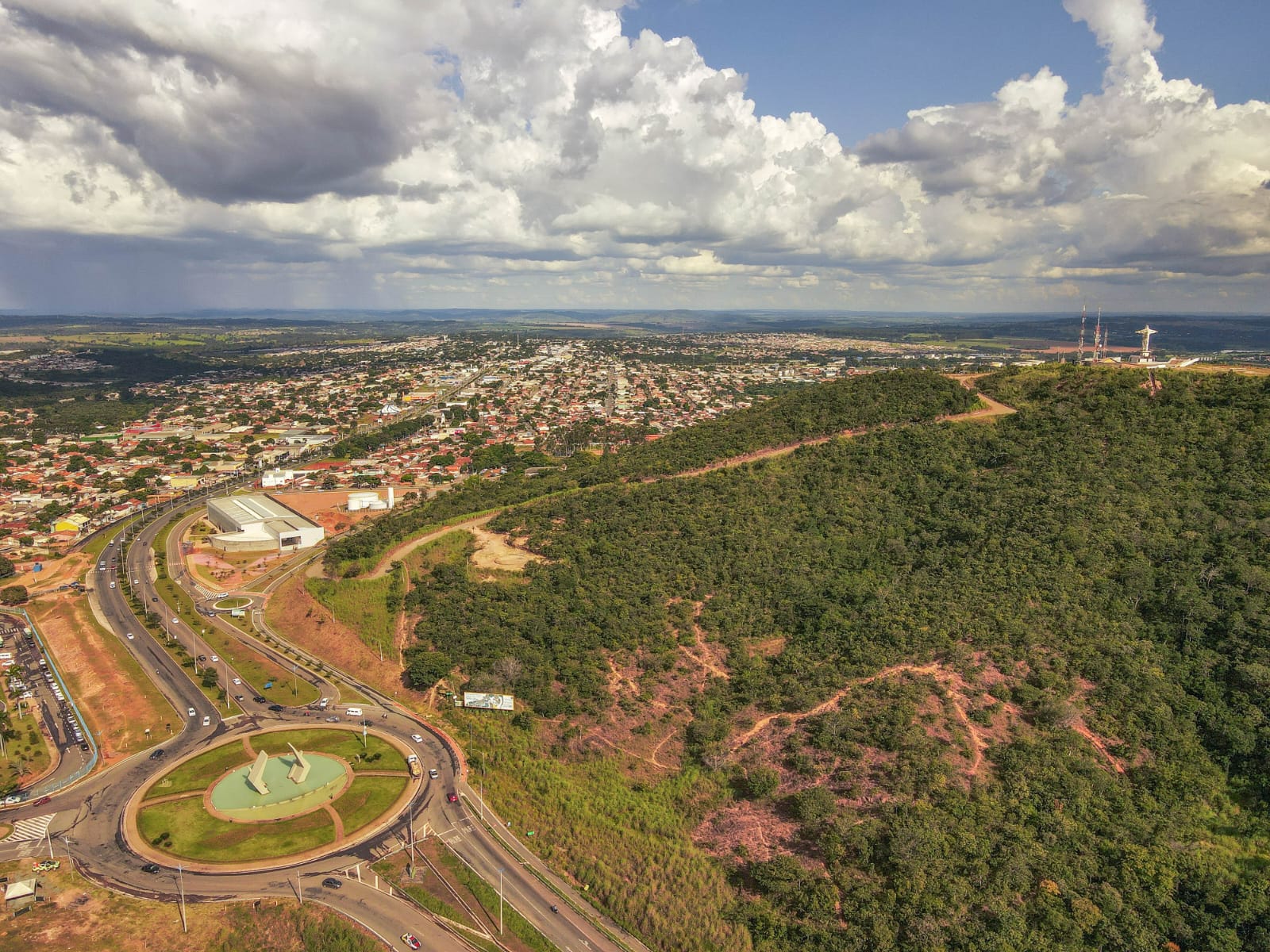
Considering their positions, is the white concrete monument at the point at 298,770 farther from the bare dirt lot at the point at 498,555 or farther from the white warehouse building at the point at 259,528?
the white warehouse building at the point at 259,528

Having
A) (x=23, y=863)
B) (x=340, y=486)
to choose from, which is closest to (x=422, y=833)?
(x=23, y=863)

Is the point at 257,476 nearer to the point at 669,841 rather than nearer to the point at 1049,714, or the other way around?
the point at 669,841

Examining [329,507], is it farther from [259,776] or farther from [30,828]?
[30,828]

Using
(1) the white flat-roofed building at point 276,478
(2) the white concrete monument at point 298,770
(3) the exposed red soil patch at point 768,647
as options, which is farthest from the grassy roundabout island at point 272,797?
(1) the white flat-roofed building at point 276,478

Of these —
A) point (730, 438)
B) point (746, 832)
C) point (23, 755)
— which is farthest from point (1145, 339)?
point (23, 755)

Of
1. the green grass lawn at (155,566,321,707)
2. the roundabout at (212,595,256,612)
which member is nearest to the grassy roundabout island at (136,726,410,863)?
the green grass lawn at (155,566,321,707)

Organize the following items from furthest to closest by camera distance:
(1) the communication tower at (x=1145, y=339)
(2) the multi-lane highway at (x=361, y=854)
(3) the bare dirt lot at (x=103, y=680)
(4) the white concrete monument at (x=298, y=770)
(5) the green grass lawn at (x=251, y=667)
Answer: (1) the communication tower at (x=1145, y=339), (5) the green grass lawn at (x=251, y=667), (3) the bare dirt lot at (x=103, y=680), (4) the white concrete monument at (x=298, y=770), (2) the multi-lane highway at (x=361, y=854)
